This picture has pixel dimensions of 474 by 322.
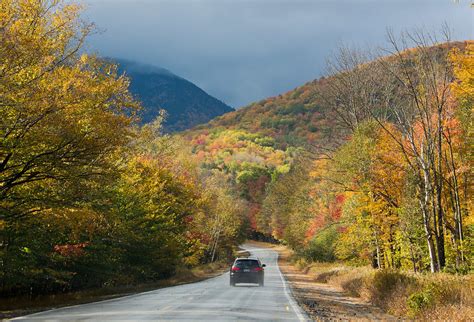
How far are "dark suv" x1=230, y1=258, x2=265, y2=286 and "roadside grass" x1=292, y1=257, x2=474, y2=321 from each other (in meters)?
7.56

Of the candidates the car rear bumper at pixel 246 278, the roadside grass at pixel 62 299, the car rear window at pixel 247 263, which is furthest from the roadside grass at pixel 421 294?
the roadside grass at pixel 62 299

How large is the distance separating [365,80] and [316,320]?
73.7ft

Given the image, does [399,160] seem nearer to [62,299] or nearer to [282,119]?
[62,299]

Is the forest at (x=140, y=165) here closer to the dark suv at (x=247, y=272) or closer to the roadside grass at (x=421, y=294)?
the roadside grass at (x=421, y=294)

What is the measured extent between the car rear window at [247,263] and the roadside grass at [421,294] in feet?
26.0

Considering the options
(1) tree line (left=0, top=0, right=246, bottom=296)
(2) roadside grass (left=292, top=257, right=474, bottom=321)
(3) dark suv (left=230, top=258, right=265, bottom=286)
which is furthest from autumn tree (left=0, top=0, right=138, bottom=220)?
(3) dark suv (left=230, top=258, right=265, bottom=286)

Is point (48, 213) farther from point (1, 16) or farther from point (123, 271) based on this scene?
point (123, 271)

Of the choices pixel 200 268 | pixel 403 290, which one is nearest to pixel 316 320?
pixel 403 290

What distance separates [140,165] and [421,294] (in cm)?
2286

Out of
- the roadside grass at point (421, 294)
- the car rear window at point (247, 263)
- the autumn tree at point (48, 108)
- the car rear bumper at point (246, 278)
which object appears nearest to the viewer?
the roadside grass at point (421, 294)

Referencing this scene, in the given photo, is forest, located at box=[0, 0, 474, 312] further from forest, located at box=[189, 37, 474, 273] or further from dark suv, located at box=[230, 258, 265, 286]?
dark suv, located at box=[230, 258, 265, 286]

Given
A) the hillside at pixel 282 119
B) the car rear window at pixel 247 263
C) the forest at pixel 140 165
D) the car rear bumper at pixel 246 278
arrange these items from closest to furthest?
1. the forest at pixel 140 165
2. the car rear bumper at pixel 246 278
3. the car rear window at pixel 247 263
4. the hillside at pixel 282 119

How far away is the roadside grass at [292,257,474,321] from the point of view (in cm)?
1252

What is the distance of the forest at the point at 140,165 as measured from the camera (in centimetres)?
1540
